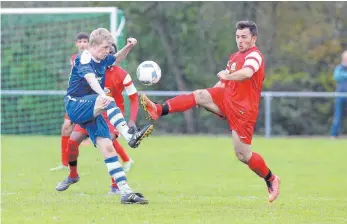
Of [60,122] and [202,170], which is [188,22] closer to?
[60,122]

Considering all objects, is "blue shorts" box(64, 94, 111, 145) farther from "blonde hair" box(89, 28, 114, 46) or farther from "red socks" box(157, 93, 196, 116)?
"red socks" box(157, 93, 196, 116)

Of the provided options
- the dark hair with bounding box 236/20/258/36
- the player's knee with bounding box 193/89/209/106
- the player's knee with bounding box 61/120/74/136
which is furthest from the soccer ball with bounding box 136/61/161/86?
the player's knee with bounding box 61/120/74/136

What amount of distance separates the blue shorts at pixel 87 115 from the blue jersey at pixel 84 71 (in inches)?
4.2

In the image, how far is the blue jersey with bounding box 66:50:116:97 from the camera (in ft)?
29.9

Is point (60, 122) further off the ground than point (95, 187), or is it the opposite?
point (95, 187)

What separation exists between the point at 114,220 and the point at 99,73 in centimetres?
208

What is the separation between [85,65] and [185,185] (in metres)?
3.12

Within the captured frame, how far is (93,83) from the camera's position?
8.99 meters

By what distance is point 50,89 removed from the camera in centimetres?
2288

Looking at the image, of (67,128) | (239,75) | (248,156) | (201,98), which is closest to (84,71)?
(201,98)

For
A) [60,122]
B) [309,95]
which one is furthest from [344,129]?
[60,122]

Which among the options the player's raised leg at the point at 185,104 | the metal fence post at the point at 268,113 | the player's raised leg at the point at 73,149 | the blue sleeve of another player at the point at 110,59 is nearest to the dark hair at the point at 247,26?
the player's raised leg at the point at 185,104

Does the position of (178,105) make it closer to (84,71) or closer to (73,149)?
(84,71)

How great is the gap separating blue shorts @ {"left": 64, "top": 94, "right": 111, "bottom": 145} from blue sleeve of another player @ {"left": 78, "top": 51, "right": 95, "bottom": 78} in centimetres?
27
